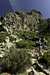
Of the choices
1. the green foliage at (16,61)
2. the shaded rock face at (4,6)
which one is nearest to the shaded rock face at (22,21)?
the shaded rock face at (4,6)

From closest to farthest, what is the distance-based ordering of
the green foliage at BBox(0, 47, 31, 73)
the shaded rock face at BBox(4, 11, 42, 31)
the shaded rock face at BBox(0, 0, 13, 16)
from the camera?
the green foliage at BBox(0, 47, 31, 73)
the shaded rock face at BBox(4, 11, 42, 31)
the shaded rock face at BBox(0, 0, 13, 16)

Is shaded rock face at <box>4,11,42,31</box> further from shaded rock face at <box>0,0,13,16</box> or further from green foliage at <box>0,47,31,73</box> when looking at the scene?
green foliage at <box>0,47,31,73</box>

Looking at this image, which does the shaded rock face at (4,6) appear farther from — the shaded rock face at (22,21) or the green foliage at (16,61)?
the green foliage at (16,61)

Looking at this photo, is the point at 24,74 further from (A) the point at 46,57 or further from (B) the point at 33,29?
(B) the point at 33,29

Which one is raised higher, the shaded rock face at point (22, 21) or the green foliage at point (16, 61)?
the green foliage at point (16, 61)

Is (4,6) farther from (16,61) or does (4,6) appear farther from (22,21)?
(16,61)

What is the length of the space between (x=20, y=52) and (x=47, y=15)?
52.5 m

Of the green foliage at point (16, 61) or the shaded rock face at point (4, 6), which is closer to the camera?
the green foliage at point (16, 61)

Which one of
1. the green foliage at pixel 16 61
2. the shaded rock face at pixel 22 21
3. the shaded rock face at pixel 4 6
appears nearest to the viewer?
the green foliage at pixel 16 61

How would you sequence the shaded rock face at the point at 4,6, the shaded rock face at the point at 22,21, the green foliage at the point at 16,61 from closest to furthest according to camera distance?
1. the green foliage at the point at 16,61
2. the shaded rock face at the point at 22,21
3. the shaded rock face at the point at 4,6

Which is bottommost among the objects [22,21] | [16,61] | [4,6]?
[22,21]

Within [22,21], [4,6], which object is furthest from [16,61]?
[4,6]

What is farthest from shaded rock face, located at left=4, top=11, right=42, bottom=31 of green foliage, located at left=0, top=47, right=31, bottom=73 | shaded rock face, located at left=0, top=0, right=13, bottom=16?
green foliage, located at left=0, top=47, right=31, bottom=73

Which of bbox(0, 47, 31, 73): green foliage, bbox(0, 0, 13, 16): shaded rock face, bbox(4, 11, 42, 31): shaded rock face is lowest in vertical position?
bbox(4, 11, 42, 31): shaded rock face
